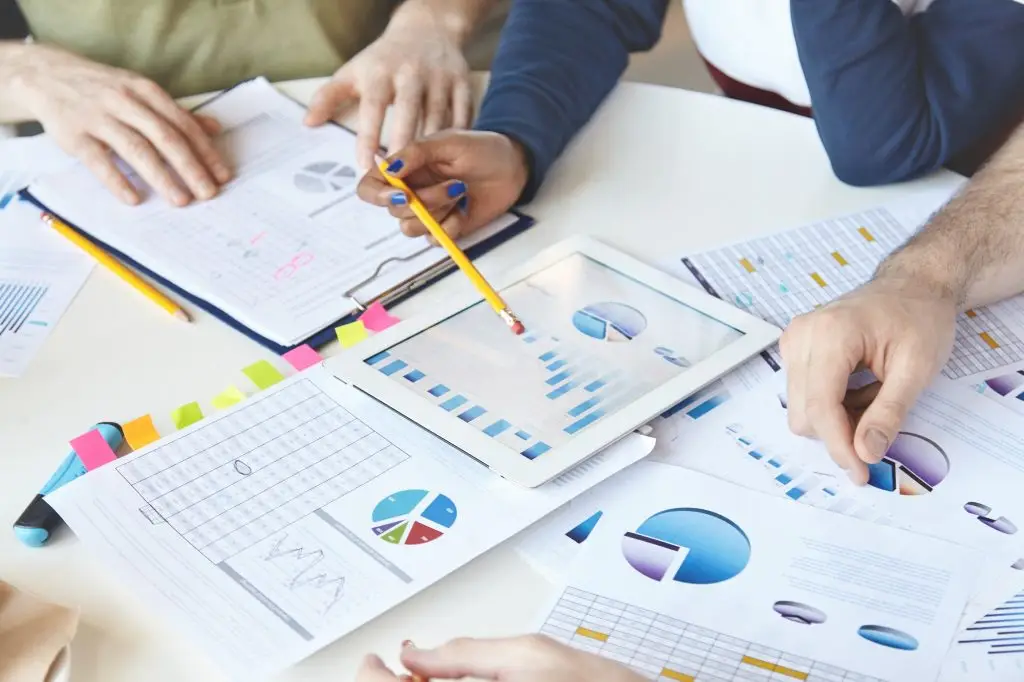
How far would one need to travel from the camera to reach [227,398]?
2.69 feet

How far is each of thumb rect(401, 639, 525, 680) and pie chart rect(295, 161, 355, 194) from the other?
602mm

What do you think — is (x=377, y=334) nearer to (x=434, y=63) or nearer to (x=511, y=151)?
(x=511, y=151)

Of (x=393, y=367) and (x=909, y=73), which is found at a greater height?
(x=909, y=73)

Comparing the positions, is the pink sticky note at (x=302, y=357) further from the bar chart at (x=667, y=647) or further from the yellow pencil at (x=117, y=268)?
the bar chart at (x=667, y=647)

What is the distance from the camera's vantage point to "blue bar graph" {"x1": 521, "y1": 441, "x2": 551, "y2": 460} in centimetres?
74

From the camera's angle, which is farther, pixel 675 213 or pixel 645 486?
pixel 675 213

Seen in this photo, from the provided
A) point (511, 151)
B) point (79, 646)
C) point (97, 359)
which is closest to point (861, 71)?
point (511, 151)

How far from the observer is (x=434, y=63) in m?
1.22

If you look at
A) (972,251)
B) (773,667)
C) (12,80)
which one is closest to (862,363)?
(972,251)

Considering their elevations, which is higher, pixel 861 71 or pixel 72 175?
pixel 861 71

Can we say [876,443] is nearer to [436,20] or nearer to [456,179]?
[456,179]

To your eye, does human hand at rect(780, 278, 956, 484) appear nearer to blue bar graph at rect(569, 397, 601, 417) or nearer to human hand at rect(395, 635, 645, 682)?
blue bar graph at rect(569, 397, 601, 417)

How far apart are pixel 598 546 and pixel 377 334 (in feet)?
0.90

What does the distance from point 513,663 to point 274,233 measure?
0.57m
